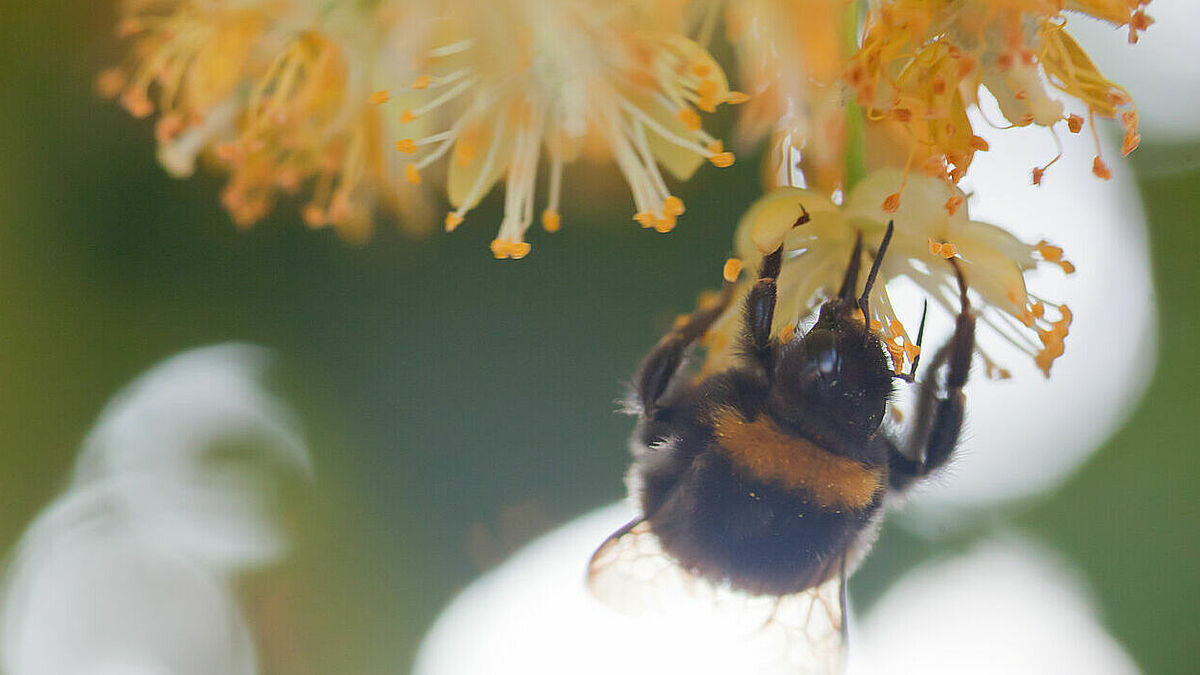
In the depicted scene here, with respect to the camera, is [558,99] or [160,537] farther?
[160,537]

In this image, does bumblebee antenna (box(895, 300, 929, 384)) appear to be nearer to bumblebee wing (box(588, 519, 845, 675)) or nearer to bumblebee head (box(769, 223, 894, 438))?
bumblebee head (box(769, 223, 894, 438))

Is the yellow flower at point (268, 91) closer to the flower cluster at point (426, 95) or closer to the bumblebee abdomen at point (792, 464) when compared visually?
the flower cluster at point (426, 95)

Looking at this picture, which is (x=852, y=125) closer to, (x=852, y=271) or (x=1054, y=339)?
(x=852, y=271)

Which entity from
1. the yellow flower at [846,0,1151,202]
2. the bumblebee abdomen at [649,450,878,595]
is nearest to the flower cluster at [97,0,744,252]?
the yellow flower at [846,0,1151,202]

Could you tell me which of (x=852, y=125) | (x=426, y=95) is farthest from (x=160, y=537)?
(x=852, y=125)

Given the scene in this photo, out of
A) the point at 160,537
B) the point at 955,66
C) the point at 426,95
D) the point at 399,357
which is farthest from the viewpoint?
the point at 160,537

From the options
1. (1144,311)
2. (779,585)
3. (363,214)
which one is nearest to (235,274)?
(363,214)
